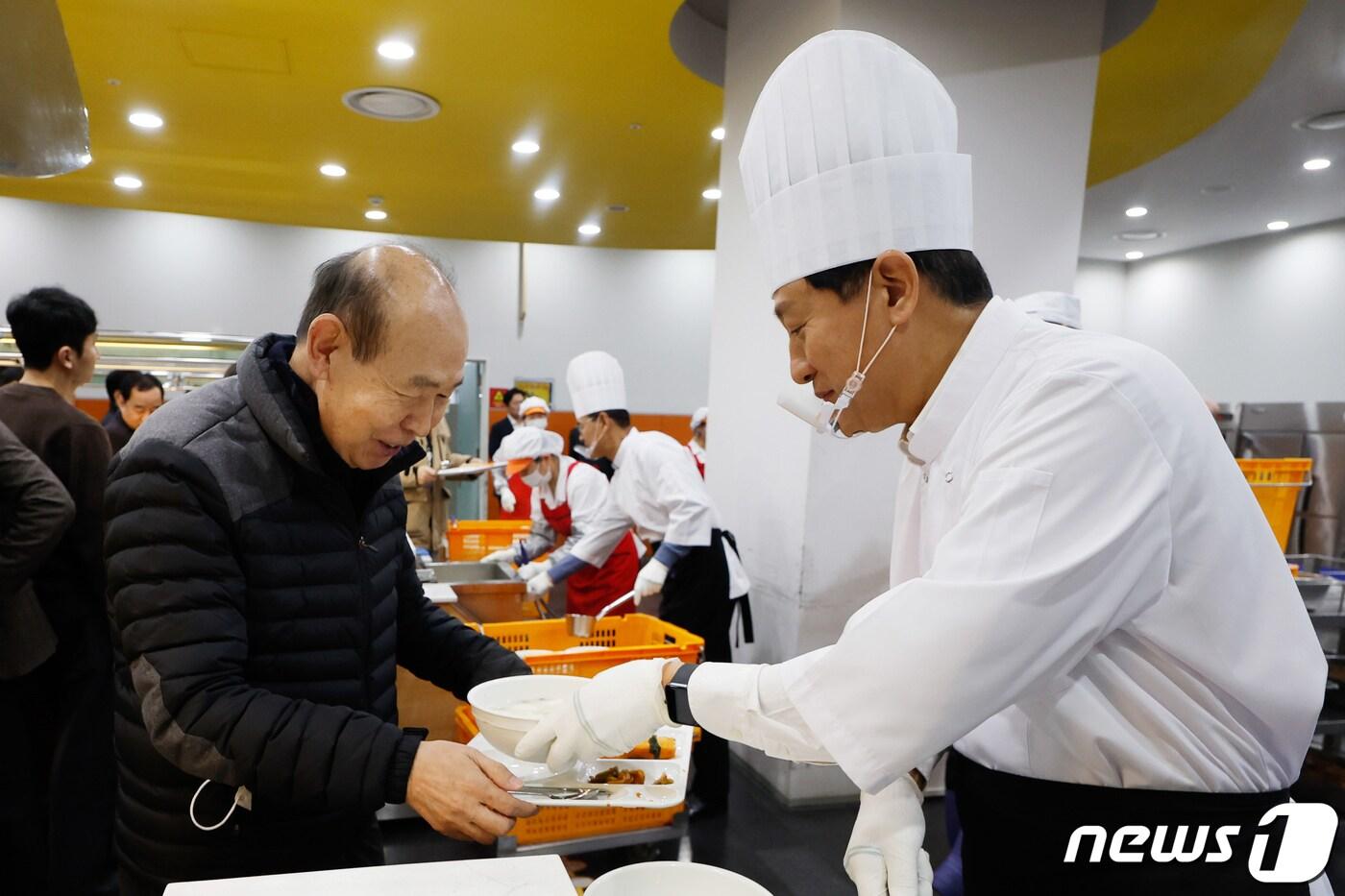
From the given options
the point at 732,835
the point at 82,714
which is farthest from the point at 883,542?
the point at 82,714

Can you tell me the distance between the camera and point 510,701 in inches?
56.6

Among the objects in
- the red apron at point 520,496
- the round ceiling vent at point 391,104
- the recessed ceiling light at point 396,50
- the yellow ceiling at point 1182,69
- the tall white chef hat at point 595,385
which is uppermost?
the yellow ceiling at point 1182,69

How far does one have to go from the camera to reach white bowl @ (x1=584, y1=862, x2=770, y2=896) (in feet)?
3.33

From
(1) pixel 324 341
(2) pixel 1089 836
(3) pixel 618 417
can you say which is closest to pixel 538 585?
(3) pixel 618 417

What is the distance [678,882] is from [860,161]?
0.98m

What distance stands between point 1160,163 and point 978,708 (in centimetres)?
633

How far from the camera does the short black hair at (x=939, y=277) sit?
111 centimetres

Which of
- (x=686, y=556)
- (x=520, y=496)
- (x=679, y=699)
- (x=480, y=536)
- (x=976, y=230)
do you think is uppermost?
(x=976, y=230)

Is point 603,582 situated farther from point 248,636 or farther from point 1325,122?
point 1325,122

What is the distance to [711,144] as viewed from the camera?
525 centimetres

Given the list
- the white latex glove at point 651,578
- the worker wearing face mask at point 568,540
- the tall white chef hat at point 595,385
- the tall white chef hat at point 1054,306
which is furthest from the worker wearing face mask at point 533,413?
the tall white chef hat at point 1054,306

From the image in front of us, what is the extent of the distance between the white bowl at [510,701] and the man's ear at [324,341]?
22.9 inches

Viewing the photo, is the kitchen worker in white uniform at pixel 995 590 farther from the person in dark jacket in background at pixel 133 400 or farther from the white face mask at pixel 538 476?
the person in dark jacket in background at pixel 133 400

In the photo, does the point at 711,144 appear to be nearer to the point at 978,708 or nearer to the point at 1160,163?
the point at 1160,163
